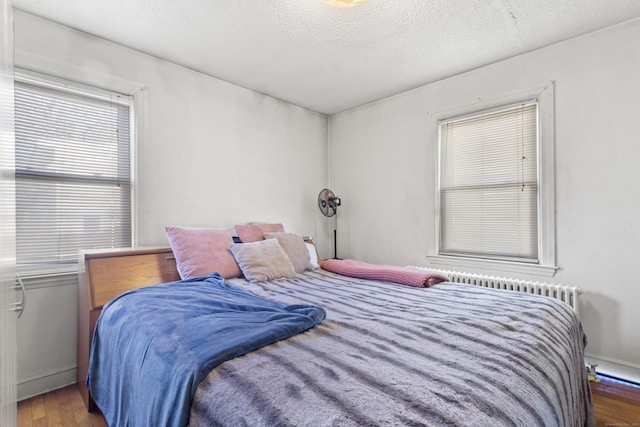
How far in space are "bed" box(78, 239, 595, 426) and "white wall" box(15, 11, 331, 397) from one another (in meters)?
0.93

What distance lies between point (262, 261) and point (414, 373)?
1632mm

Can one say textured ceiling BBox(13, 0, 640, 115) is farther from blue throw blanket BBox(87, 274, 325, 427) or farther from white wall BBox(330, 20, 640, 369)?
blue throw blanket BBox(87, 274, 325, 427)

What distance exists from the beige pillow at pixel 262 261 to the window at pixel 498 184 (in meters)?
1.60

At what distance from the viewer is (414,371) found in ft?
2.94

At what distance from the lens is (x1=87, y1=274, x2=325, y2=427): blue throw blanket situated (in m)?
0.97

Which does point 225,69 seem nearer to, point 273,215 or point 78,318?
point 273,215

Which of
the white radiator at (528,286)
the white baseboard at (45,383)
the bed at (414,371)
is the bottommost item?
the white baseboard at (45,383)

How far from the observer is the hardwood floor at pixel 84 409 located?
5.60 ft

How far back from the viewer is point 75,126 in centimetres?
221

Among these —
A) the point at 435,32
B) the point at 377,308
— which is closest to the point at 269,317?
the point at 377,308

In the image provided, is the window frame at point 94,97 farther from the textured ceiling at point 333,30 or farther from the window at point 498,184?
the window at point 498,184

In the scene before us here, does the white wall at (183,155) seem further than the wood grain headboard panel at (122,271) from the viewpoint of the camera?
Yes

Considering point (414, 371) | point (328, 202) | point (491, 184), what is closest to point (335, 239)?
point (328, 202)

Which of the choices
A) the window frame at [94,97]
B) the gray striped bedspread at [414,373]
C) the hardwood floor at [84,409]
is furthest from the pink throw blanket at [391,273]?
the window frame at [94,97]
